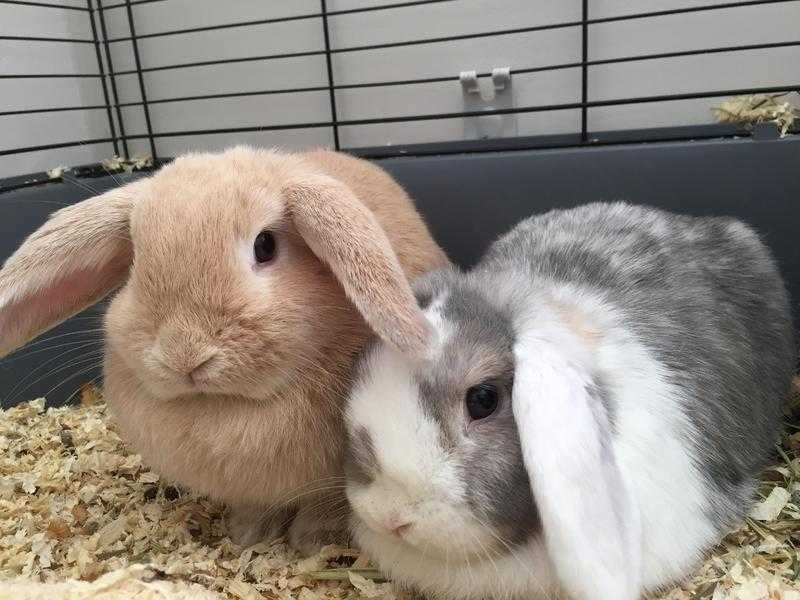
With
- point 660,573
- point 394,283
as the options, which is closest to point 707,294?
point 660,573

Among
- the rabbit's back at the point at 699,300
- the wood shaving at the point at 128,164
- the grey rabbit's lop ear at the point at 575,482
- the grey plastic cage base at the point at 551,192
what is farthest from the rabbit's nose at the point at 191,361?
the wood shaving at the point at 128,164

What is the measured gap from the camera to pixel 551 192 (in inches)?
87.0

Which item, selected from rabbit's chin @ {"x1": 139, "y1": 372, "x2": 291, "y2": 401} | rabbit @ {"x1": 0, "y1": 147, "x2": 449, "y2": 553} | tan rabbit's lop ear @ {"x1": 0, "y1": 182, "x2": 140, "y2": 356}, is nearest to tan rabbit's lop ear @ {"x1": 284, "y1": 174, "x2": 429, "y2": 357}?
rabbit @ {"x1": 0, "y1": 147, "x2": 449, "y2": 553}

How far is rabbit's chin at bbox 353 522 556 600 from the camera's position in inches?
43.9

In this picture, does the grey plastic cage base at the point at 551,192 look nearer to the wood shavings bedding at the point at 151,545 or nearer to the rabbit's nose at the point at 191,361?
the wood shavings bedding at the point at 151,545

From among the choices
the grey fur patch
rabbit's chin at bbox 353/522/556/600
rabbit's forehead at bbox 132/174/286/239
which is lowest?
rabbit's chin at bbox 353/522/556/600

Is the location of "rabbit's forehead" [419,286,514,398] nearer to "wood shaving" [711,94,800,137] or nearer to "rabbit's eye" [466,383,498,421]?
"rabbit's eye" [466,383,498,421]

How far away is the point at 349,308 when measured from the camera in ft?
4.41

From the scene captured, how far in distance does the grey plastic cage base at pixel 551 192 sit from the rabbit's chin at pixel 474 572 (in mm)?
1129

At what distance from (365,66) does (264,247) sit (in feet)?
5.96

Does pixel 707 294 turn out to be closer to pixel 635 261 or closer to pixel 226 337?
pixel 635 261

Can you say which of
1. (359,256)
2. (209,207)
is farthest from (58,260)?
(359,256)

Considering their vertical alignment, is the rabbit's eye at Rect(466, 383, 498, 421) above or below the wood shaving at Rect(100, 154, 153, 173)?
below

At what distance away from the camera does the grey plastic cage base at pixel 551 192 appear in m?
2.02
